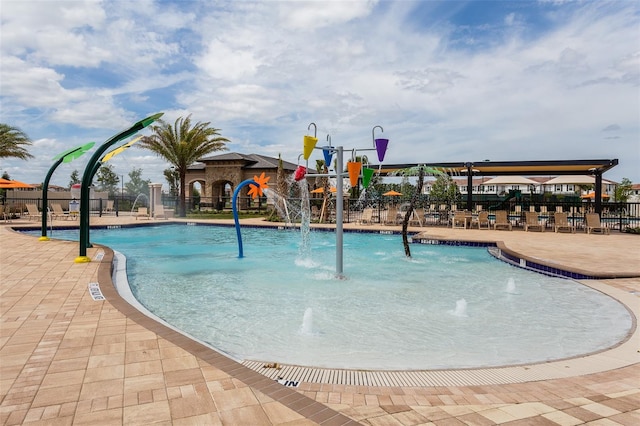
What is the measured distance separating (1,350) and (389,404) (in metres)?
3.34

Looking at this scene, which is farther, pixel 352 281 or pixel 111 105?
pixel 111 105

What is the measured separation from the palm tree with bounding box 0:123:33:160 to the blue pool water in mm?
17673

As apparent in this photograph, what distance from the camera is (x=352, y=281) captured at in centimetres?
783

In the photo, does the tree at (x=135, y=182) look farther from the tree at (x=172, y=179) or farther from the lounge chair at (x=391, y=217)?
the lounge chair at (x=391, y=217)

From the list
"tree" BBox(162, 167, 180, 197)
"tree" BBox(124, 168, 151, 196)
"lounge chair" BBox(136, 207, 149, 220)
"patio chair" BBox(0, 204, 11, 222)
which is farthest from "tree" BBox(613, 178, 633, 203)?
"tree" BBox(124, 168, 151, 196)

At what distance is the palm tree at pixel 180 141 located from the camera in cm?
2544

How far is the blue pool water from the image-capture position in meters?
4.23

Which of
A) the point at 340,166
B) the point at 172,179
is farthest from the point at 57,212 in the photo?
the point at 172,179

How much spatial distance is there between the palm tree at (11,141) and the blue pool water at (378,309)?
17.7 meters

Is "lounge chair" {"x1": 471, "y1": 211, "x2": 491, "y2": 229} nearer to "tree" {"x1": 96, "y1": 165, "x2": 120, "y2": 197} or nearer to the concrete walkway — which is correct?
the concrete walkway

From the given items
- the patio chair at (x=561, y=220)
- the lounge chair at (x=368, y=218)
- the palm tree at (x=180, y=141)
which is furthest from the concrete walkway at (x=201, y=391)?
the palm tree at (x=180, y=141)

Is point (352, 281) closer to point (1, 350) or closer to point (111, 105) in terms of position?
point (1, 350)

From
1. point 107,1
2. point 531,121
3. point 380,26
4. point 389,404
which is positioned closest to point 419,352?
point 389,404

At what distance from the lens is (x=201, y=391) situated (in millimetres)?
2664
